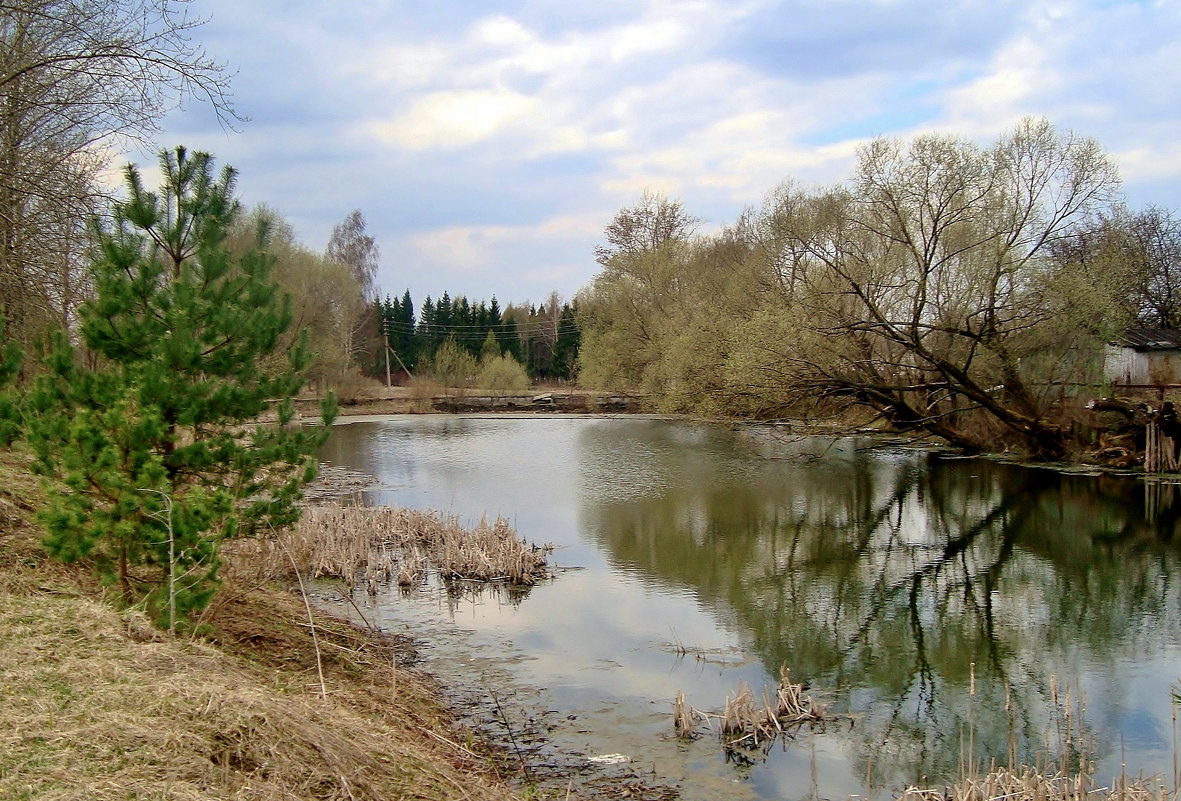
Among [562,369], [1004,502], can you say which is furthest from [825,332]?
[562,369]

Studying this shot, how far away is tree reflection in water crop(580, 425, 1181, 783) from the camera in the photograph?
8078mm

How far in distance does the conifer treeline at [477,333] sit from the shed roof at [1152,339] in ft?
135

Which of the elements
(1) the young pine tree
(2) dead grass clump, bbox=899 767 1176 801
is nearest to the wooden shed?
(2) dead grass clump, bbox=899 767 1176 801

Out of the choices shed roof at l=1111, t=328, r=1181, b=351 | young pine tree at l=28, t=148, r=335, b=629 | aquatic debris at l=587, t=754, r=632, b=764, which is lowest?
aquatic debris at l=587, t=754, r=632, b=764

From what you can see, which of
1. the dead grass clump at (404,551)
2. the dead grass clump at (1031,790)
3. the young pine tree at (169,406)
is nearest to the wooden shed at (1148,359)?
the dead grass clump at (404,551)

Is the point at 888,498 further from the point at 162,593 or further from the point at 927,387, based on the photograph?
the point at 162,593

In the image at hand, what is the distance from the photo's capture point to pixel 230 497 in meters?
6.74

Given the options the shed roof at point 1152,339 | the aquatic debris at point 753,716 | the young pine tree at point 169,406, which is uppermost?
the shed roof at point 1152,339

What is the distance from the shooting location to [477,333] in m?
75.1

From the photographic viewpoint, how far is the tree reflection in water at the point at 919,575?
8.08m

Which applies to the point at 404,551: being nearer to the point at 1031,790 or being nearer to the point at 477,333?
the point at 1031,790

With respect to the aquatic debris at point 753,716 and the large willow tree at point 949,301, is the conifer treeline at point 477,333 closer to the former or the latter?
the large willow tree at point 949,301

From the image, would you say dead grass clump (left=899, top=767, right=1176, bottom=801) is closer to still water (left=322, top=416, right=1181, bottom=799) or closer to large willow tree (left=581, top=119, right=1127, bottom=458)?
still water (left=322, top=416, right=1181, bottom=799)

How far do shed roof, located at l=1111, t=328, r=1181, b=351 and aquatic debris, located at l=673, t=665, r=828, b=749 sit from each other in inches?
1017
